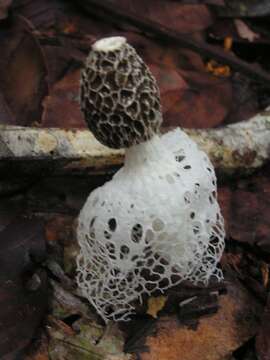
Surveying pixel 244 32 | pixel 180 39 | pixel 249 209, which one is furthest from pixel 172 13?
pixel 249 209

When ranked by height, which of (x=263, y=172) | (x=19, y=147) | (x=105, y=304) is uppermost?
(x=19, y=147)

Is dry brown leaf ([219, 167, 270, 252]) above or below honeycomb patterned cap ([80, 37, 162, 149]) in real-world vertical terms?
below

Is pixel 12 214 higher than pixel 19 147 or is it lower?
lower

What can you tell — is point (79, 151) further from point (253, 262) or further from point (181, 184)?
point (253, 262)

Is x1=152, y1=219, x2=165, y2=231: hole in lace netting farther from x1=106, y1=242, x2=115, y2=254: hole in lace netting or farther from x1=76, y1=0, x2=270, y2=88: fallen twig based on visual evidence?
x1=76, y1=0, x2=270, y2=88: fallen twig

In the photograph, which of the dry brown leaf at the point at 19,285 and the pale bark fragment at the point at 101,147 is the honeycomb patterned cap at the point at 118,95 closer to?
the pale bark fragment at the point at 101,147

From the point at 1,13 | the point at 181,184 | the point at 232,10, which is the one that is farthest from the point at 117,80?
the point at 232,10

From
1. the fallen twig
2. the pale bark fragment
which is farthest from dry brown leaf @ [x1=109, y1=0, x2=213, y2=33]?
the pale bark fragment
